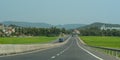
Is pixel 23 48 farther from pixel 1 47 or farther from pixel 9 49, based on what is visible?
pixel 1 47

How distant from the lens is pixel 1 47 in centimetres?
3691

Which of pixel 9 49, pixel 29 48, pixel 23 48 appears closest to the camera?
pixel 9 49

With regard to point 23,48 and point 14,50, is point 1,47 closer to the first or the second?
point 14,50

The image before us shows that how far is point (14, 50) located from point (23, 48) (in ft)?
19.6

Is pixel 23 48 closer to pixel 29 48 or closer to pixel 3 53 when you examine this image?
pixel 29 48

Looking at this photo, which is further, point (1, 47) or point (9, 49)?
point (9, 49)

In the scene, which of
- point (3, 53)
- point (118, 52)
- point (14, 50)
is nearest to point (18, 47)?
point (14, 50)

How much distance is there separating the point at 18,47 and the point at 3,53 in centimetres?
717

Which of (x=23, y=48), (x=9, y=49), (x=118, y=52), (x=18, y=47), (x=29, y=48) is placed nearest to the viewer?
(x=118, y=52)

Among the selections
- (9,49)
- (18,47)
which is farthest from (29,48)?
(9,49)

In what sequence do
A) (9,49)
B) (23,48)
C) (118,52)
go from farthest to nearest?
1. (23,48)
2. (9,49)
3. (118,52)

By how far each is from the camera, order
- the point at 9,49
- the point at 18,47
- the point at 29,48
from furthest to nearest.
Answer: the point at 29,48, the point at 18,47, the point at 9,49

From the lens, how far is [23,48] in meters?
47.8

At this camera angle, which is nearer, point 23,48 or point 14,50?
point 14,50
